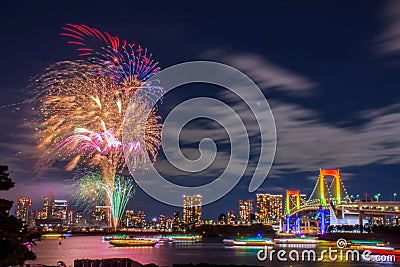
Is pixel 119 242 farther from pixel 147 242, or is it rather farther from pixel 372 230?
pixel 372 230

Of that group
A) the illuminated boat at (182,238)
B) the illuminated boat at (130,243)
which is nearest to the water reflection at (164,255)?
the illuminated boat at (130,243)

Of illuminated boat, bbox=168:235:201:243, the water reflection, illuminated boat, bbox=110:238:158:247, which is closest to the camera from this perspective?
the water reflection

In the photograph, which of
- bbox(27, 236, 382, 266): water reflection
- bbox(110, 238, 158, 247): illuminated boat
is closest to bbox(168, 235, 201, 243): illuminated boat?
bbox(110, 238, 158, 247): illuminated boat

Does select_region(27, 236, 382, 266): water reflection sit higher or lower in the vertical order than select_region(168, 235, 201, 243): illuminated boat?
higher

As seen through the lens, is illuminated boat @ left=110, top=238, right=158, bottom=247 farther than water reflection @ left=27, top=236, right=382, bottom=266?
Yes

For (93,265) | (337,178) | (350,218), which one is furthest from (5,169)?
(337,178)

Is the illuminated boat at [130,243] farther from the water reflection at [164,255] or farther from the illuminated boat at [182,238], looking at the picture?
the illuminated boat at [182,238]

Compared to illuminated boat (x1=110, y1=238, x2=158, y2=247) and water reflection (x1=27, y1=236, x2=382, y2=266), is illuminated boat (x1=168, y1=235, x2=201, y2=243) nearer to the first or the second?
illuminated boat (x1=110, y1=238, x2=158, y2=247)

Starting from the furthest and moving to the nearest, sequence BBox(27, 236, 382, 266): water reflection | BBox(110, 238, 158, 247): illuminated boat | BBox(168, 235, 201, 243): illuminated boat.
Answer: BBox(168, 235, 201, 243): illuminated boat
BBox(110, 238, 158, 247): illuminated boat
BBox(27, 236, 382, 266): water reflection

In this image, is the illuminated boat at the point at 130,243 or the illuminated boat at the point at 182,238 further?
the illuminated boat at the point at 182,238

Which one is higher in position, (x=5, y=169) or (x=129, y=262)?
(x=5, y=169)

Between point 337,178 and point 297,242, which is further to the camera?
point 337,178
